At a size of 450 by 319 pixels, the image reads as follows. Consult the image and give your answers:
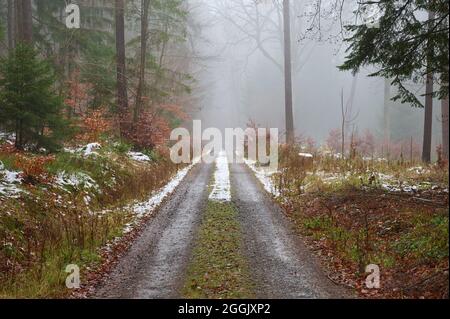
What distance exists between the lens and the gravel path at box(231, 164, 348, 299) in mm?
5934

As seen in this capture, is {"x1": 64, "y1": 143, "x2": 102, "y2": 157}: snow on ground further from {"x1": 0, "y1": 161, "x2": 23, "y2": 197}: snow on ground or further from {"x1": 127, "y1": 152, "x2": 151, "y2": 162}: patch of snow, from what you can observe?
{"x1": 0, "y1": 161, "x2": 23, "y2": 197}: snow on ground

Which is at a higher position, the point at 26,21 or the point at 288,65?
the point at 26,21

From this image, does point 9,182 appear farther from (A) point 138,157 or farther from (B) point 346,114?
(B) point 346,114

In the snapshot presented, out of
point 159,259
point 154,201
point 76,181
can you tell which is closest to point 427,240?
point 159,259

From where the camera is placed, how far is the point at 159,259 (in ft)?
24.2

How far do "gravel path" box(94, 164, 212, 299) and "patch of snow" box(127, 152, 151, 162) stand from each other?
555cm

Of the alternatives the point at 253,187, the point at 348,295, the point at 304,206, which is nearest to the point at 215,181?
the point at 253,187

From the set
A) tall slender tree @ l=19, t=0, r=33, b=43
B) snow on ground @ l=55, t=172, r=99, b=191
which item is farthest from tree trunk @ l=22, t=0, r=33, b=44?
snow on ground @ l=55, t=172, r=99, b=191

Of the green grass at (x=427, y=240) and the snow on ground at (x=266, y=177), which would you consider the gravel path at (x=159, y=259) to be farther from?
the green grass at (x=427, y=240)

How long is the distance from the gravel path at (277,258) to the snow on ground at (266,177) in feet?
4.54

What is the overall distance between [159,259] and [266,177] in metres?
9.83

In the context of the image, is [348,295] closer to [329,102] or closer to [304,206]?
[304,206]

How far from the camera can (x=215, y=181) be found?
15812mm

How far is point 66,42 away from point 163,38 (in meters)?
4.68
